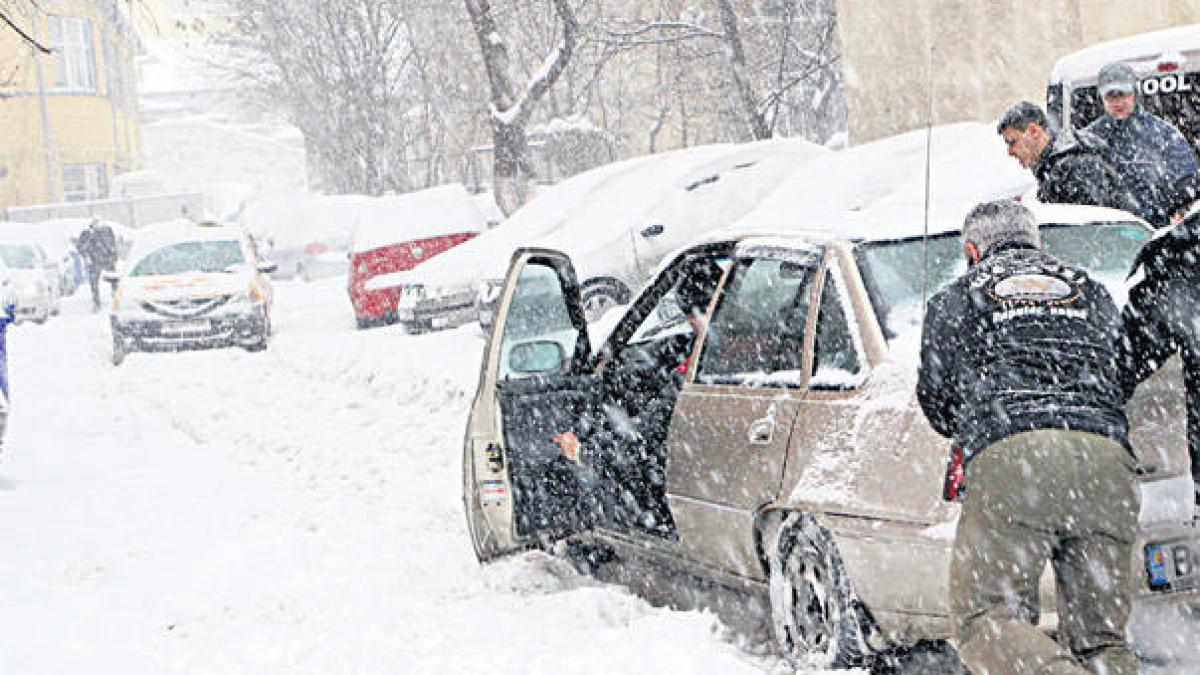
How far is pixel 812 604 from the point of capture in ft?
18.2

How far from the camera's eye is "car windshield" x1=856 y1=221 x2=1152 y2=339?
5.54 m

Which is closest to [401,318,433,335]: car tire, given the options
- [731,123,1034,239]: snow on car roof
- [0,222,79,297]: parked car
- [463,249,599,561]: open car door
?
[731,123,1034,239]: snow on car roof

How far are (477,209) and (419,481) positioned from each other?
12891 mm

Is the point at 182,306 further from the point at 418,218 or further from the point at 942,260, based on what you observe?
the point at 942,260

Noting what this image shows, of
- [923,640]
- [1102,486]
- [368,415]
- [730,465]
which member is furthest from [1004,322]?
[368,415]

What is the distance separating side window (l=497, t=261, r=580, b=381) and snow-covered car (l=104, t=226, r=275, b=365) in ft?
43.9

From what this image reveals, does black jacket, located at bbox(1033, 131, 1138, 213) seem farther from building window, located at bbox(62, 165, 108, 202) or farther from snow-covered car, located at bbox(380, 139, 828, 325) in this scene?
building window, located at bbox(62, 165, 108, 202)

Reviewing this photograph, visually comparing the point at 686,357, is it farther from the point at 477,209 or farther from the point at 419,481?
the point at 477,209

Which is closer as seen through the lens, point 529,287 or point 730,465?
point 730,465

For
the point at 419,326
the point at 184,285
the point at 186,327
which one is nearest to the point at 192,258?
the point at 184,285

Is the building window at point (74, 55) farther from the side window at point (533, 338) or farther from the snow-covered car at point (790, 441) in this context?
the snow-covered car at point (790, 441)

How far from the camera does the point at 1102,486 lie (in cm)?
412

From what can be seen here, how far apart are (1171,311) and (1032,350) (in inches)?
25.3

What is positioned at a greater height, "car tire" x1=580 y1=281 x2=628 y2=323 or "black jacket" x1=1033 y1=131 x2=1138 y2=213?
"black jacket" x1=1033 y1=131 x2=1138 y2=213
